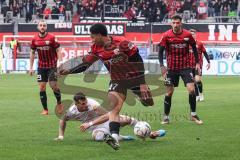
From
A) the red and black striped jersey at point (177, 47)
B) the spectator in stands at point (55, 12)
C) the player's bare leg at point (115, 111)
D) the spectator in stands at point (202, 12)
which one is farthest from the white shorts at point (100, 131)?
the spectator in stands at point (55, 12)

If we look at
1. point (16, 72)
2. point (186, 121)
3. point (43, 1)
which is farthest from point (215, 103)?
point (43, 1)

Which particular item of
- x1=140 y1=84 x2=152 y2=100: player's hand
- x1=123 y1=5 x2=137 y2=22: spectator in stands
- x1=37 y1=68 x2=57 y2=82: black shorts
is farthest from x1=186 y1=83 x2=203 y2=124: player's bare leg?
x1=123 y1=5 x2=137 y2=22: spectator in stands

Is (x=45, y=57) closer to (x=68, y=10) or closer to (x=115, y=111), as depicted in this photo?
(x=115, y=111)

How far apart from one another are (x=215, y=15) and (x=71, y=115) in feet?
126

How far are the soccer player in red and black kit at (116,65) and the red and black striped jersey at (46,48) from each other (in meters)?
5.72

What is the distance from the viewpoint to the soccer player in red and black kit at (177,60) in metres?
14.7

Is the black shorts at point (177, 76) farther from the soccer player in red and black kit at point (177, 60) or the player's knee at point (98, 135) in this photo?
the player's knee at point (98, 135)

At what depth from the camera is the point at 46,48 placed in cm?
1741

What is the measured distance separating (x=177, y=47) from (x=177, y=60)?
0.98ft

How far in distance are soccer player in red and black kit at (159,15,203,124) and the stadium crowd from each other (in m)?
33.0

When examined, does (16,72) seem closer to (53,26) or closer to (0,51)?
(0,51)

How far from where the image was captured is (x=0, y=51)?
127 feet

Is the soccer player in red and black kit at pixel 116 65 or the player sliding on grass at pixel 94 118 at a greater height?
the soccer player in red and black kit at pixel 116 65

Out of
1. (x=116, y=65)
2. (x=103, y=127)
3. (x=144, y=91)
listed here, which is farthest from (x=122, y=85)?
(x=103, y=127)
